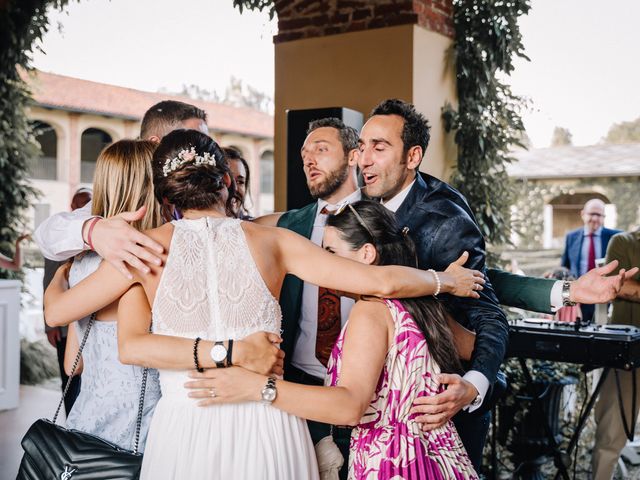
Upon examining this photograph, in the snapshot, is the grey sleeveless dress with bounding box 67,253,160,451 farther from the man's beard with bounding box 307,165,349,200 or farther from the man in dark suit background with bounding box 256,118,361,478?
the man's beard with bounding box 307,165,349,200

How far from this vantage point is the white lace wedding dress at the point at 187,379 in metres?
1.72

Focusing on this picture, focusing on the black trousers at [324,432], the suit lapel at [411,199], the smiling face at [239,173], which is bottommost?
the black trousers at [324,432]

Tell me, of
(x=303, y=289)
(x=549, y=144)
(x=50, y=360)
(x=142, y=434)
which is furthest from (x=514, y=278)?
(x=50, y=360)

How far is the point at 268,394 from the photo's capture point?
66.9 inches

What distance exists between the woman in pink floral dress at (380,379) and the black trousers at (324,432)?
1.98 ft

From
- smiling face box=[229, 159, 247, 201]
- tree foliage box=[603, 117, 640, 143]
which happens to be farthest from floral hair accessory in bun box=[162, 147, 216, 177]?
tree foliage box=[603, 117, 640, 143]

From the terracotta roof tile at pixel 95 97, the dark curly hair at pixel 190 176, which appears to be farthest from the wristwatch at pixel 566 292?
the terracotta roof tile at pixel 95 97

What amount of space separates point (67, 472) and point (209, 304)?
0.60 m

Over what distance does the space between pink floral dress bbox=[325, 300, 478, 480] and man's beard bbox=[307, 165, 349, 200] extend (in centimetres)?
133

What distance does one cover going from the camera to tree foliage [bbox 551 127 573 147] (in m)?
8.01

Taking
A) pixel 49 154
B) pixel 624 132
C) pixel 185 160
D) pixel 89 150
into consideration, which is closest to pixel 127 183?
pixel 185 160

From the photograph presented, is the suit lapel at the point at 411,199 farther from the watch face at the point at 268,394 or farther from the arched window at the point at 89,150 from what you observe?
the arched window at the point at 89,150

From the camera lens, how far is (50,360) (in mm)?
7977

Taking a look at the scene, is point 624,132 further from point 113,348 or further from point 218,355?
point 218,355
